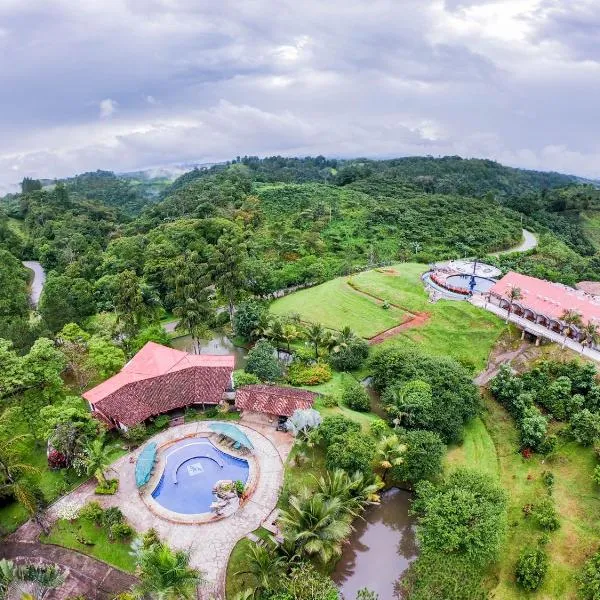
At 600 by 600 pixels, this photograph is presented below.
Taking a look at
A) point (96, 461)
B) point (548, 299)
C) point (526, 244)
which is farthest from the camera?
point (526, 244)

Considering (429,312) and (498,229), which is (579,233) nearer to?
(498,229)

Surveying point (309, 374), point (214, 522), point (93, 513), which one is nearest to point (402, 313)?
point (309, 374)

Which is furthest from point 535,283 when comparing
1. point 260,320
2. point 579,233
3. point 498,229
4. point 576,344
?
point 579,233

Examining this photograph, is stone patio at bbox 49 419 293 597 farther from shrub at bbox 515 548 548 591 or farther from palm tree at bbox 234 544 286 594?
shrub at bbox 515 548 548 591

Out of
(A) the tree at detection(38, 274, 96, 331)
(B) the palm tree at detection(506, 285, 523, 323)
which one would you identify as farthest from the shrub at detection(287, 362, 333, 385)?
(A) the tree at detection(38, 274, 96, 331)

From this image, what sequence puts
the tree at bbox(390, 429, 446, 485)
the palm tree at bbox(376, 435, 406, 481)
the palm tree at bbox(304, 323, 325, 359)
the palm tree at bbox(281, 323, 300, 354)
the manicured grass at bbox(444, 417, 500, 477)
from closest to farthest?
1. the palm tree at bbox(376, 435, 406, 481)
2. the tree at bbox(390, 429, 446, 485)
3. the manicured grass at bbox(444, 417, 500, 477)
4. the palm tree at bbox(304, 323, 325, 359)
5. the palm tree at bbox(281, 323, 300, 354)

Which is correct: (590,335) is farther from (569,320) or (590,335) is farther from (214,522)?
(214,522)
